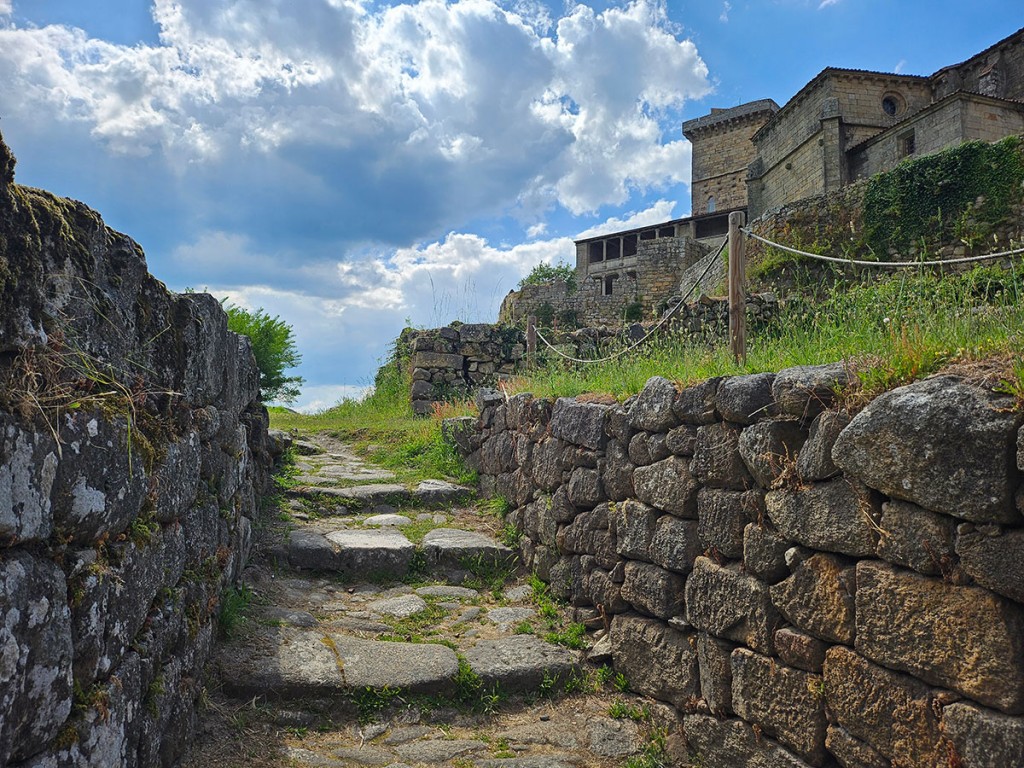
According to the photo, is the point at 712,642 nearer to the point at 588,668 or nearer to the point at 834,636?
the point at 834,636

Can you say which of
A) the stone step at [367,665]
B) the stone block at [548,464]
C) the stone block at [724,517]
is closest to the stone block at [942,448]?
the stone block at [724,517]

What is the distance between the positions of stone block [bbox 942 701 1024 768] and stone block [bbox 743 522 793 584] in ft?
2.70

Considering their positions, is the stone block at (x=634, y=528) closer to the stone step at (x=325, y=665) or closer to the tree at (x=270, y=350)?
the stone step at (x=325, y=665)

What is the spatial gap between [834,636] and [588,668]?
6.27 feet

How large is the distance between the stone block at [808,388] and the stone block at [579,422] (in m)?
1.73

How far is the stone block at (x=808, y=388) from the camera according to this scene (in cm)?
275

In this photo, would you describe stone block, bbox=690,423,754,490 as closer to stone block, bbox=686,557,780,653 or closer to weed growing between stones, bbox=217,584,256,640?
stone block, bbox=686,557,780,653

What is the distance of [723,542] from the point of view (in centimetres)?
332

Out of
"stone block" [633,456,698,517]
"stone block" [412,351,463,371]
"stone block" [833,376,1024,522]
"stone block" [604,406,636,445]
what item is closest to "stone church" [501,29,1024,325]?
"stone block" [412,351,463,371]

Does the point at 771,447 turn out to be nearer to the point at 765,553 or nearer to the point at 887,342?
the point at 765,553

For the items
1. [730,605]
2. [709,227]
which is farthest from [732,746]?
[709,227]

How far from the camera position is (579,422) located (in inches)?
193

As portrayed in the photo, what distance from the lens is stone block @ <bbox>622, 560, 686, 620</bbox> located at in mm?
3678

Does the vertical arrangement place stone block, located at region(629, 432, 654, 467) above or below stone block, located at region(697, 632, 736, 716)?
above
